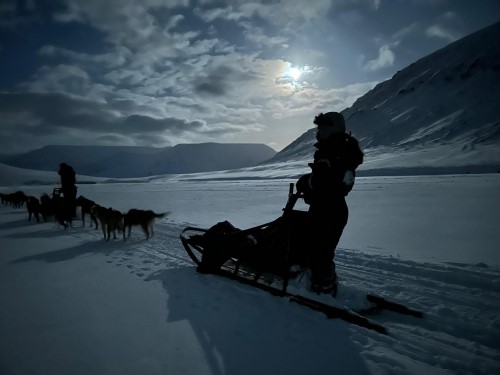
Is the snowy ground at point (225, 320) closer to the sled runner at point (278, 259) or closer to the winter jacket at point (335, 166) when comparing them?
the sled runner at point (278, 259)

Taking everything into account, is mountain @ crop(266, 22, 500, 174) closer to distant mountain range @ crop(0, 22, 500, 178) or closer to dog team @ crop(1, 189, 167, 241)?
distant mountain range @ crop(0, 22, 500, 178)

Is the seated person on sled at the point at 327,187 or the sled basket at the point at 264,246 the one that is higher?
the seated person on sled at the point at 327,187

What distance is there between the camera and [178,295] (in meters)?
3.93

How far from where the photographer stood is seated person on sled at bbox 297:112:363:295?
3309mm

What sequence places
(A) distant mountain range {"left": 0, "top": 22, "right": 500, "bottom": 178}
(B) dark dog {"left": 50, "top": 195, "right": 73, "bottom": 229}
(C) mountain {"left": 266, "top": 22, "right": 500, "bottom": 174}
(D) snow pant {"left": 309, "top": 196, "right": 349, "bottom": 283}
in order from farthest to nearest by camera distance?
(C) mountain {"left": 266, "top": 22, "right": 500, "bottom": 174}, (A) distant mountain range {"left": 0, "top": 22, "right": 500, "bottom": 178}, (B) dark dog {"left": 50, "top": 195, "right": 73, "bottom": 229}, (D) snow pant {"left": 309, "top": 196, "right": 349, "bottom": 283}

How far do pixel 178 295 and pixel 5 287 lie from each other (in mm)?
2639

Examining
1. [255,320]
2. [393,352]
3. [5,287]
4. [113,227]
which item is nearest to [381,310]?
[393,352]

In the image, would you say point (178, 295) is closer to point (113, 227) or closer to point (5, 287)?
point (5, 287)

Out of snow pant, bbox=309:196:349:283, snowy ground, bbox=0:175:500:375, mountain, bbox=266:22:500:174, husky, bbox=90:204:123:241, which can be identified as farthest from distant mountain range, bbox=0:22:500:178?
snow pant, bbox=309:196:349:283

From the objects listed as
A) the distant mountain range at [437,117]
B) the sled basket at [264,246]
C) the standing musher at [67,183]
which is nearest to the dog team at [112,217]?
the standing musher at [67,183]

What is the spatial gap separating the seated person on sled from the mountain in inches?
1964

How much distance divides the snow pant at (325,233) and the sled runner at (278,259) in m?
0.30

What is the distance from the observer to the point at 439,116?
10781 centimetres

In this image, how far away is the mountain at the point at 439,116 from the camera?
188 ft
